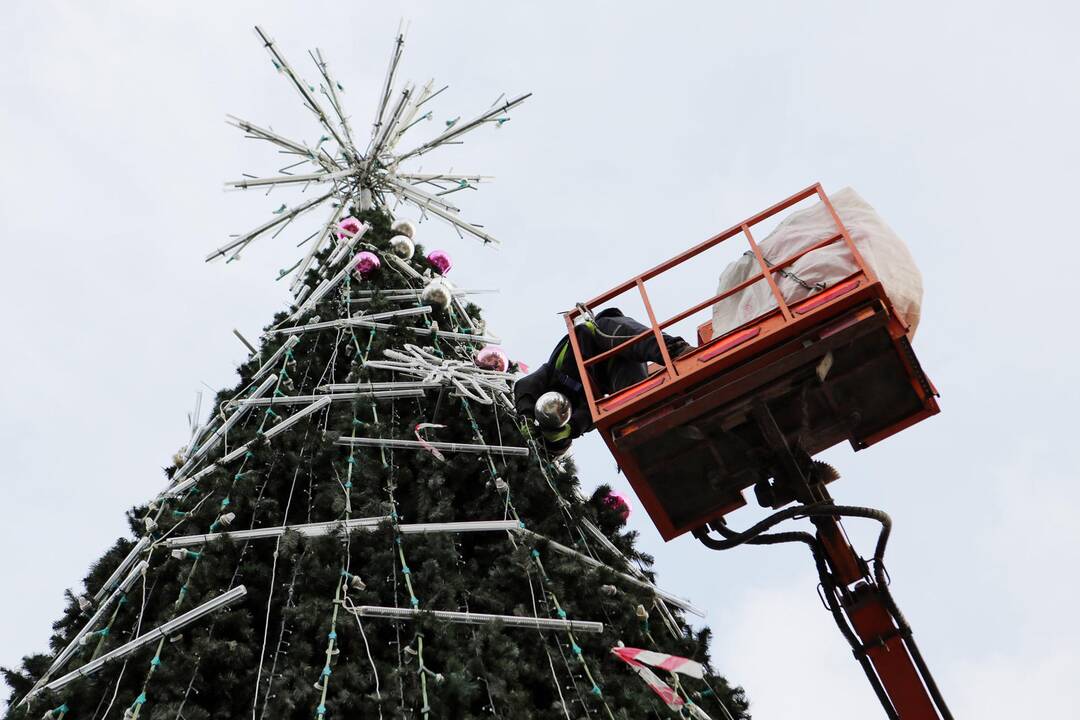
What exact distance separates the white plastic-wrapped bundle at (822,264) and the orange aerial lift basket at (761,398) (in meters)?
0.11

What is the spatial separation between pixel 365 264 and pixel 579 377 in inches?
158

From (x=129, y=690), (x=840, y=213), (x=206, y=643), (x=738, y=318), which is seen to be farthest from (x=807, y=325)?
(x=129, y=690)

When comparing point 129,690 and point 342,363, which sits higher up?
point 342,363

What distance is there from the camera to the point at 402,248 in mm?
13328

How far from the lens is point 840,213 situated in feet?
28.9

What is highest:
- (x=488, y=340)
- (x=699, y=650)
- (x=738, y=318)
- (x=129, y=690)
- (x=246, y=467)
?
(x=488, y=340)

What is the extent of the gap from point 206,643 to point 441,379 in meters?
3.49

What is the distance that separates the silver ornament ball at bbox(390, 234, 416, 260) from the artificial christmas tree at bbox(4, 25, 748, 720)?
6.48 ft

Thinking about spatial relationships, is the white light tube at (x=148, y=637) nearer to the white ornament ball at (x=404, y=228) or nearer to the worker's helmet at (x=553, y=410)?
the worker's helmet at (x=553, y=410)

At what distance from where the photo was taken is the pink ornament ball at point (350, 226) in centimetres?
1377

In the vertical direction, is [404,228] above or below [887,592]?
above

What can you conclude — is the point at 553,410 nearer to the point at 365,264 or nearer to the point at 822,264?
the point at 822,264

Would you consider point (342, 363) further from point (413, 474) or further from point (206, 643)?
point (206, 643)

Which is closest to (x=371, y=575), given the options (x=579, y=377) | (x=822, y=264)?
(x=579, y=377)
